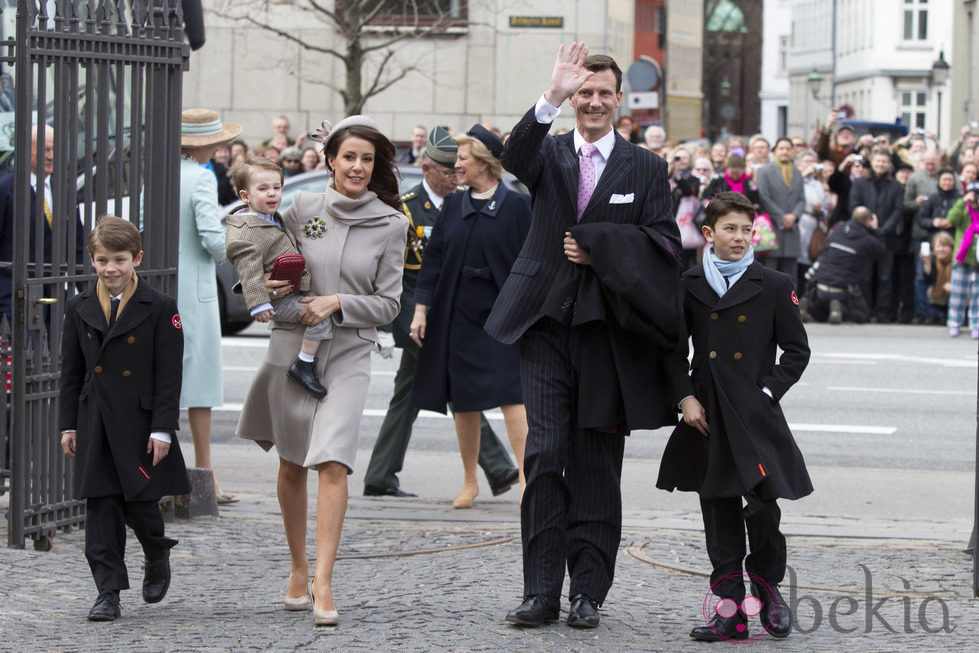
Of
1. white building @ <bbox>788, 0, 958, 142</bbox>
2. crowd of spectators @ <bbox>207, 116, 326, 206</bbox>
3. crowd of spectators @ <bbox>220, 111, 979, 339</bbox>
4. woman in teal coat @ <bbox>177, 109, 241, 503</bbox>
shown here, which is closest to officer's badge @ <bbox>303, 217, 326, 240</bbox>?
woman in teal coat @ <bbox>177, 109, 241, 503</bbox>

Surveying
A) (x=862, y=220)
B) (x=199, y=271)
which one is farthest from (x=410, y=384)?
(x=862, y=220)

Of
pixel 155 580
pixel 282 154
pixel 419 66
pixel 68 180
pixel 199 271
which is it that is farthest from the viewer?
pixel 419 66

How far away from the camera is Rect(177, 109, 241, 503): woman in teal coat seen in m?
8.83

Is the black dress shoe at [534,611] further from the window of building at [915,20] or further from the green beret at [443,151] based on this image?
the window of building at [915,20]

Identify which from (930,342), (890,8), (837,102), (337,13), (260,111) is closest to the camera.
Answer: (930,342)

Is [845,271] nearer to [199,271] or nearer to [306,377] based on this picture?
[199,271]

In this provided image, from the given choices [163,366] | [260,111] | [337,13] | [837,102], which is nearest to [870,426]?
[163,366]

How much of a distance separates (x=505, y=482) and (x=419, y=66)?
22804mm

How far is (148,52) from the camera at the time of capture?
7902mm

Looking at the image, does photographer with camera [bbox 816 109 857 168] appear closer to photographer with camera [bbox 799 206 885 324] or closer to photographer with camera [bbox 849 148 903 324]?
photographer with camera [bbox 849 148 903 324]

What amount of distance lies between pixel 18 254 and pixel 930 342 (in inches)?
492

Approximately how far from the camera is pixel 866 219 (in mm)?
19359

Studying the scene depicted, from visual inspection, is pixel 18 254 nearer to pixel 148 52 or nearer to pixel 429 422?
pixel 148 52

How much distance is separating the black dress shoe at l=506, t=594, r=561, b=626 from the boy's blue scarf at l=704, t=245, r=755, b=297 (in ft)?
3.99
